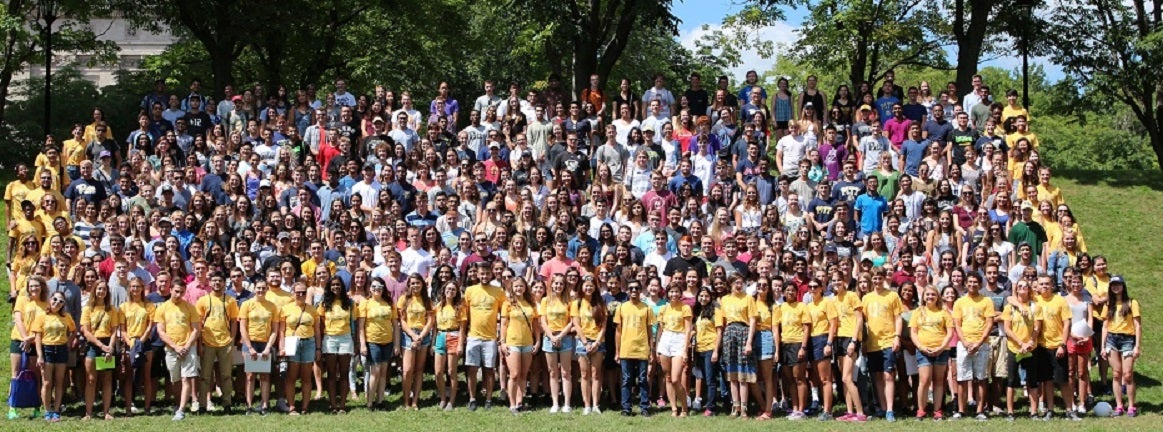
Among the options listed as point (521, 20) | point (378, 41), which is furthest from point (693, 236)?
point (378, 41)

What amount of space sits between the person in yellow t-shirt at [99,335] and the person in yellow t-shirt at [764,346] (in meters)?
6.31

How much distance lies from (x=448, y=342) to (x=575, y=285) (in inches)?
57.1

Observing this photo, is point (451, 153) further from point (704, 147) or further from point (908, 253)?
point (908, 253)

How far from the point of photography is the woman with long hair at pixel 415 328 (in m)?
13.6

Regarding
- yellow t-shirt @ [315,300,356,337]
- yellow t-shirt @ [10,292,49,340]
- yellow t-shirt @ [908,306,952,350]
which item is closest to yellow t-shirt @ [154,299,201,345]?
yellow t-shirt @ [10,292,49,340]

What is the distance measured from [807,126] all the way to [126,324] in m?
9.57

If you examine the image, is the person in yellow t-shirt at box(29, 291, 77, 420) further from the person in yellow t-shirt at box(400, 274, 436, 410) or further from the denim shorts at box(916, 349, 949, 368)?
the denim shorts at box(916, 349, 949, 368)

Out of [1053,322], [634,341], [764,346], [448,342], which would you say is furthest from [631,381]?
[1053,322]

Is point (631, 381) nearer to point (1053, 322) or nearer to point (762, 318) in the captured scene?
point (762, 318)

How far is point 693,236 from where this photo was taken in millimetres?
15172

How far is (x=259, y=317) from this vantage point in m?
13.4

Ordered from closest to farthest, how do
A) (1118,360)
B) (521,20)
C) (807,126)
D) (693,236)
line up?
(1118,360) → (693,236) → (807,126) → (521,20)

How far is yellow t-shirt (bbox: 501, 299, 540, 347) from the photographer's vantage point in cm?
1353

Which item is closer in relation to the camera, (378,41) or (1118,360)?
(1118,360)
